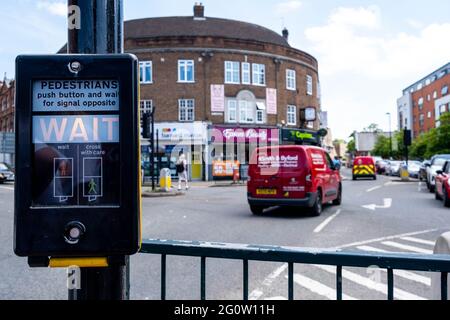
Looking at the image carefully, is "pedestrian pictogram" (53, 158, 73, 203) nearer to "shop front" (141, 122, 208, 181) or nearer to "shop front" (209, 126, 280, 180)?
"shop front" (209, 126, 280, 180)

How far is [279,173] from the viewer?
11031 millimetres

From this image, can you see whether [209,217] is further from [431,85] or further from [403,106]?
[403,106]

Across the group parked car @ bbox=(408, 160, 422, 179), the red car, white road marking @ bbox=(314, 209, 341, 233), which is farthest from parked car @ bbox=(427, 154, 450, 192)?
parked car @ bbox=(408, 160, 422, 179)

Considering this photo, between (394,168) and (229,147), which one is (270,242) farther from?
(394,168)

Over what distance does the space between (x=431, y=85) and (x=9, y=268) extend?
267 feet

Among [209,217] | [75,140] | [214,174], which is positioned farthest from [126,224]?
[214,174]

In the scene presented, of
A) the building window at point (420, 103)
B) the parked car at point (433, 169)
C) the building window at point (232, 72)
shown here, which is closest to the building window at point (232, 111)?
the building window at point (232, 72)

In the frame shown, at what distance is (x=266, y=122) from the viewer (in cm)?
3381

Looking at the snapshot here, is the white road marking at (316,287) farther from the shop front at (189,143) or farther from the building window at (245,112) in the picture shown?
the building window at (245,112)

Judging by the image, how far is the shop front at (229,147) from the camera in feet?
102

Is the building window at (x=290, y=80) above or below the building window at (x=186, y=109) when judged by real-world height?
above

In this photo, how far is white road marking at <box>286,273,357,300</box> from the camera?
449 centimetres

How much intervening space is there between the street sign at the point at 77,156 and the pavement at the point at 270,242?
5.58ft

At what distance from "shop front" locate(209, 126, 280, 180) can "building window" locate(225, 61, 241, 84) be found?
13.4 ft
